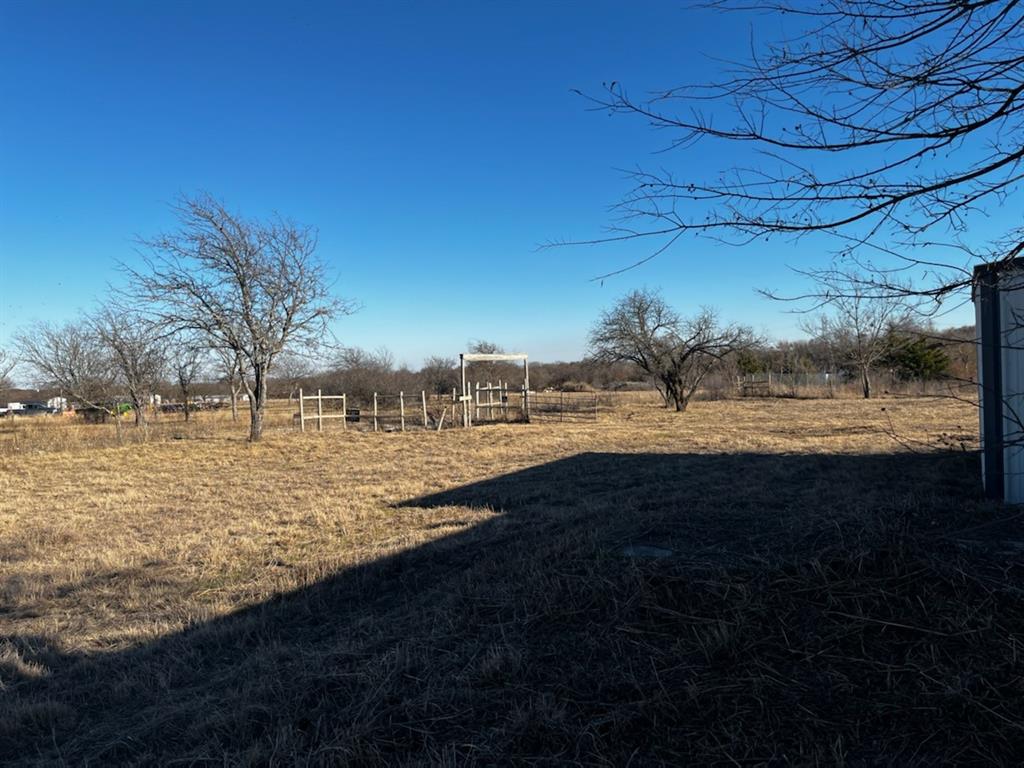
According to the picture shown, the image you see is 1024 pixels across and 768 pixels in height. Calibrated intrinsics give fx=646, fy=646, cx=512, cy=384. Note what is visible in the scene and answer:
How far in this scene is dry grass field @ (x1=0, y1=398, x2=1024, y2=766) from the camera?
254 centimetres

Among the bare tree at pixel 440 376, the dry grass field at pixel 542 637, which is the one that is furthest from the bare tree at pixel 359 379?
the dry grass field at pixel 542 637

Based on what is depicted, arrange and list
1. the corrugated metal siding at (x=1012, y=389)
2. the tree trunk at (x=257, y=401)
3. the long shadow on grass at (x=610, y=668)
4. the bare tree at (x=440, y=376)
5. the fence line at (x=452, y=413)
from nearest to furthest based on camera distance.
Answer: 1. the long shadow on grass at (x=610, y=668)
2. the corrugated metal siding at (x=1012, y=389)
3. the tree trunk at (x=257, y=401)
4. the fence line at (x=452, y=413)
5. the bare tree at (x=440, y=376)

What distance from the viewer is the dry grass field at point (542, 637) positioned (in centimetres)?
254

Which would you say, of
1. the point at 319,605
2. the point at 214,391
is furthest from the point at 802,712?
the point at 214,391

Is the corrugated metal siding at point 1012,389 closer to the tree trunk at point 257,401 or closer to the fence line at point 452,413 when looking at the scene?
the tree trunk at point 257,401

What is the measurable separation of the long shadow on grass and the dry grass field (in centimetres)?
1

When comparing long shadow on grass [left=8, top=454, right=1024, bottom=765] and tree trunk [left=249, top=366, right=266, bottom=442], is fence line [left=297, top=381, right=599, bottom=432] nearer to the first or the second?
tree trunk [left=249, top=366, right=266, bottom=442]

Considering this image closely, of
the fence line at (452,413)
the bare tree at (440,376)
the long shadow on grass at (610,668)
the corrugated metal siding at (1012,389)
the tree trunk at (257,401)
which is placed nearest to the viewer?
the long shadow on grass at (610,668)

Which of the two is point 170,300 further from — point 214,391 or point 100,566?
point 214,391

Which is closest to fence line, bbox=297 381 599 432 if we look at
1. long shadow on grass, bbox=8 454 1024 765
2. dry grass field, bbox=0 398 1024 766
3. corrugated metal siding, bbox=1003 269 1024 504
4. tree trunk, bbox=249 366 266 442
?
tree trunk, bbox=249 366 266 442

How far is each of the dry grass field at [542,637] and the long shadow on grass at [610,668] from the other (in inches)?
0.6

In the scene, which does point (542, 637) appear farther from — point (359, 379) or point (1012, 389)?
point (359, 379)

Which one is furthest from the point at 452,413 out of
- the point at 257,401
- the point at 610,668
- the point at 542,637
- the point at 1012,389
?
the point at 610,668

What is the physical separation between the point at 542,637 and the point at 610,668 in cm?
57
